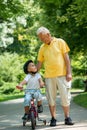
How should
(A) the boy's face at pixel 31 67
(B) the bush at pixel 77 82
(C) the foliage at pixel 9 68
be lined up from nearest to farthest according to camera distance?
1. (A) the boy's face at pixel 31 67
2. (C) the foliage at pixel 9 68
3. (B) the bush at pixel 77 82

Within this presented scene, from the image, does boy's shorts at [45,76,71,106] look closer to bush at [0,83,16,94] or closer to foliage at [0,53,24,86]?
bush at [0,83,16,94]

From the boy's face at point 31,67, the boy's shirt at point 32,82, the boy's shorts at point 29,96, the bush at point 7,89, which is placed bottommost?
the bush at point 7,89

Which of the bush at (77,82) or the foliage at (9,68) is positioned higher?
the foliage at (9,68)

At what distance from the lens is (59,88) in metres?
11.0

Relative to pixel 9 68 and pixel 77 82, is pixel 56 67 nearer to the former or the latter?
pixel 9 68

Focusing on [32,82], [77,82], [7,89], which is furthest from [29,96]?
[77,82]

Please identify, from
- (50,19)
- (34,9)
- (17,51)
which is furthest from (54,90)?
(17,51)

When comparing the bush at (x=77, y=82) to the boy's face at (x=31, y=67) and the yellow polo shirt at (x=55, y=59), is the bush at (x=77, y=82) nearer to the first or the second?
the boy's face at (x=31, y=67)

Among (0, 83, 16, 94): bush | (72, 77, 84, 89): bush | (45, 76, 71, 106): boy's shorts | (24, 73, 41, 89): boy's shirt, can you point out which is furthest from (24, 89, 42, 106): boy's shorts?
(72, 77, 84, 89): bush

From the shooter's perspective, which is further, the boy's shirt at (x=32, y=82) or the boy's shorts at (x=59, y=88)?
the boy's shirt at (x=32, y=82)

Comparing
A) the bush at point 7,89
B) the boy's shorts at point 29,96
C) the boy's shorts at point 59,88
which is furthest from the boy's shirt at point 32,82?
the bush at point 7,89

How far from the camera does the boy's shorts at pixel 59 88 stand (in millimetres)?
10945

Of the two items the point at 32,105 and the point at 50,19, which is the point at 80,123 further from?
the point at 50,19

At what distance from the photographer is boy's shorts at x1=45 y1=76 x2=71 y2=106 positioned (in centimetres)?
1095
